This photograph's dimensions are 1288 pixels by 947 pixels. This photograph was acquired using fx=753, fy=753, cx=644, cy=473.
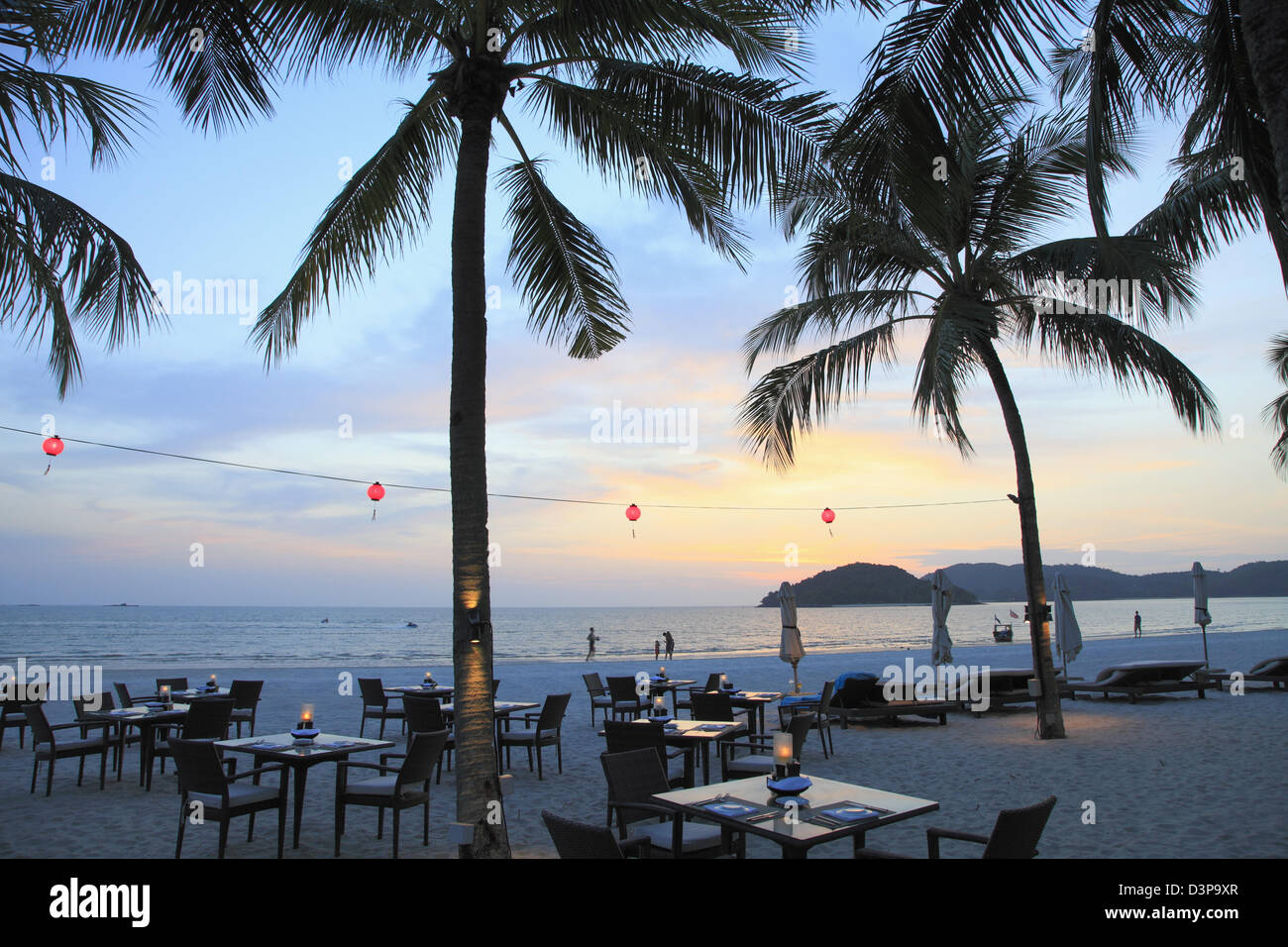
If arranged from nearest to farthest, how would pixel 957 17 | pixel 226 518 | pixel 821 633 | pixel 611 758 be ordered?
pixel 957 17
pixel 611 758
pixel 226 518
pixel 821 633

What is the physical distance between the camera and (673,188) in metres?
6.05

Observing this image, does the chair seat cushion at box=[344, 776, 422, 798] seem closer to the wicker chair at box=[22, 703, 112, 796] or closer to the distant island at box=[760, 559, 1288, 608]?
the wicker chair at box=[22, 703, 112, 796]

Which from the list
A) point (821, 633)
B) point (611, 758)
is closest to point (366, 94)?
point (611, 758)

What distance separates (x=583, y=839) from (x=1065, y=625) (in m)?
12.8

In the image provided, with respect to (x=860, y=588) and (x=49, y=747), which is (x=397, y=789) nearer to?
(x=49, y=747)

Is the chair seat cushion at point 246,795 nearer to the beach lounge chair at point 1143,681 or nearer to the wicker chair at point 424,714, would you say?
the wicker chair at point 424,714

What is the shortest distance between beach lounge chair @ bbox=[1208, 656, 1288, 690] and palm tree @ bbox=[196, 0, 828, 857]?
14575mm

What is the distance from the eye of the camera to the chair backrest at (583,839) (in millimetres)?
3162

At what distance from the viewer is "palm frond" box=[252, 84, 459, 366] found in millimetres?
5832

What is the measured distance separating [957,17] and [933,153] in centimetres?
64

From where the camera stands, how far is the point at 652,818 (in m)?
5.12

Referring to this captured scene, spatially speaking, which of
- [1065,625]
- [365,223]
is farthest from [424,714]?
[1065,625]
